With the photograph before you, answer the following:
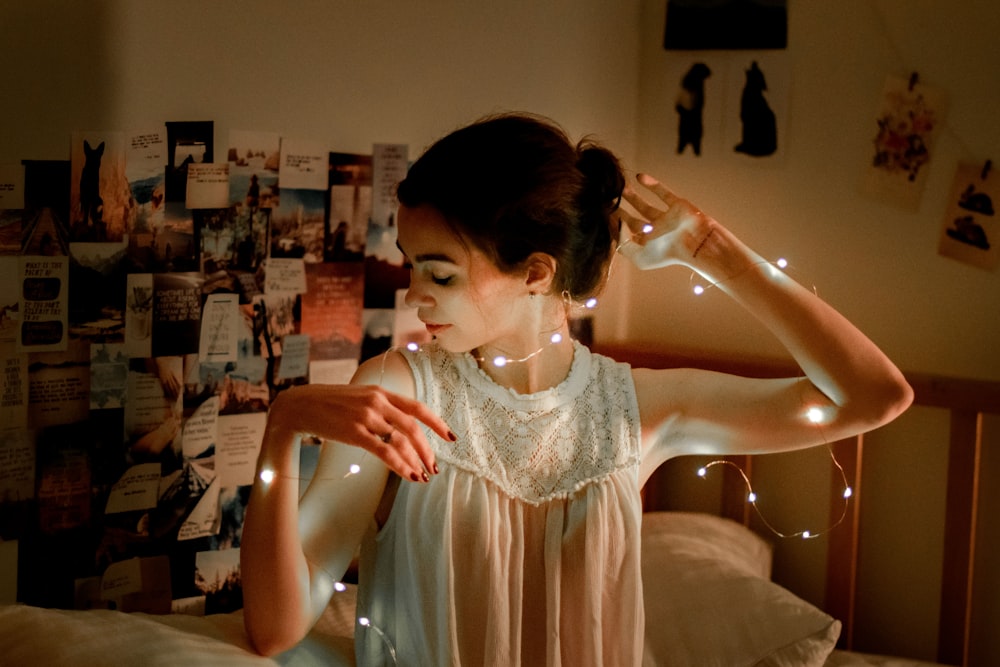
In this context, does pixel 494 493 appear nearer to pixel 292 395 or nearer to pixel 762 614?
pixel 292 395

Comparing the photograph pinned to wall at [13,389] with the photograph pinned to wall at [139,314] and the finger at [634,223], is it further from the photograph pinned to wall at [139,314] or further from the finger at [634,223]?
the finger at [634,223]

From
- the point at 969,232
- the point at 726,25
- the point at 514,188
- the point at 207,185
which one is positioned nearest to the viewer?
the point at 514,188

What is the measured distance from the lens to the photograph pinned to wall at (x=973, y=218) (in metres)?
1.75

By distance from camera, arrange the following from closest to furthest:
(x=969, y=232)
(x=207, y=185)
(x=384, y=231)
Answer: (x=207, y=185), (x=384, y=231), (x=969, y=232)

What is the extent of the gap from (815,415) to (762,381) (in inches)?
3.5

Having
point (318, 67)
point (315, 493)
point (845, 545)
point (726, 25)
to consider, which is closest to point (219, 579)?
point (315, 493)

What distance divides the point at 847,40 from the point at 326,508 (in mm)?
1402

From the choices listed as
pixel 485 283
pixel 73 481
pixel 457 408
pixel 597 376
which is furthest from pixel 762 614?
pixel 73 481

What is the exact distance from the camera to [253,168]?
1490 millimetres

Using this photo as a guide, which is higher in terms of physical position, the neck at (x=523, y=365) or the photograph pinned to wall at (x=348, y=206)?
the photograph pinned to wall at (x=348, y=206)

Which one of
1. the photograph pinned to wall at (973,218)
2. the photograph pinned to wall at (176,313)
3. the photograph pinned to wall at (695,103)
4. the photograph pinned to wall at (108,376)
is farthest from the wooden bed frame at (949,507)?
the photograph pinned to wall at (108,376)

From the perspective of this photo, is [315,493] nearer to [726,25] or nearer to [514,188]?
[514,188]

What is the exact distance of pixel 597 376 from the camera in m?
1.32

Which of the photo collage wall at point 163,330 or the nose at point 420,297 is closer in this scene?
the nose at point 420,297
